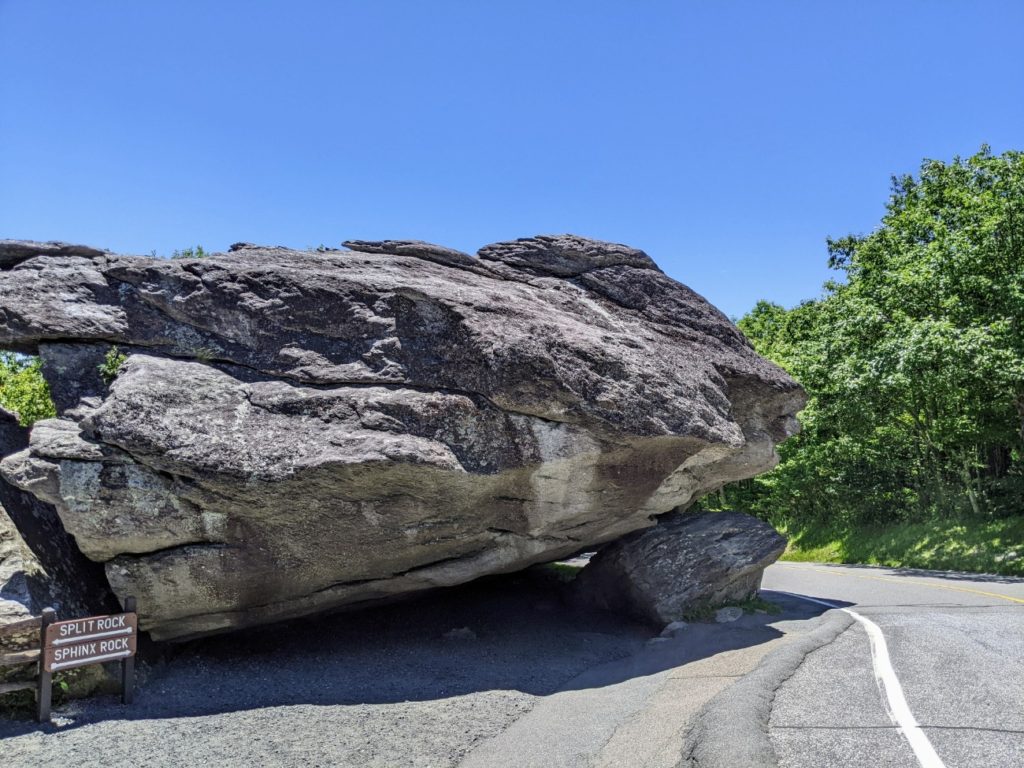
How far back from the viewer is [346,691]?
9.59m

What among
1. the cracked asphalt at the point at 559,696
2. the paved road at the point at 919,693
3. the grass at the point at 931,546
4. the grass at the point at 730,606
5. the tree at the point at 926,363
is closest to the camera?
the paved road at the point at 919,693

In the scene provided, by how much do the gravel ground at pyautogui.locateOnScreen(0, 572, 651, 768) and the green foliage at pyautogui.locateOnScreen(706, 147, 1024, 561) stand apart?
1351cm

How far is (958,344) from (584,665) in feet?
49.2

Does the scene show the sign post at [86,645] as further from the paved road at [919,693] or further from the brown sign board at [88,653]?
the paved road at [919,693]

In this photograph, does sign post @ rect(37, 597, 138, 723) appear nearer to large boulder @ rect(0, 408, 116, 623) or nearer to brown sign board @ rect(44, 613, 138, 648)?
brown sign board @ rect(44, 613, 138, 648)

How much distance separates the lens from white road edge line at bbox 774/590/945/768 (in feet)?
19.6

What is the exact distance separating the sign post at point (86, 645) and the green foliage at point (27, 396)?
418 centimetres

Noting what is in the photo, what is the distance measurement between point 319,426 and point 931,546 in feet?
77.8

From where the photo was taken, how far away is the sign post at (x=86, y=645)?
824cm

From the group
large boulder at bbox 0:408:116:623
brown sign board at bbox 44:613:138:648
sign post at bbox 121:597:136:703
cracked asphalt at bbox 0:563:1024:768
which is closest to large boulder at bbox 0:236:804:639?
sign post at bbox 121:597:136:703

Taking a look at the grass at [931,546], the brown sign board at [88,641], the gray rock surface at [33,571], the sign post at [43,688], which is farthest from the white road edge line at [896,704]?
the grass at [931,546]

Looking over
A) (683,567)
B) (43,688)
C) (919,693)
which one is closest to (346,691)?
(43,688)

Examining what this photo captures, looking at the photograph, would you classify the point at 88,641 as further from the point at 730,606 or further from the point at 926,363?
the point at 926,363

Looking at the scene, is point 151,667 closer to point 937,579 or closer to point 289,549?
point 289,549
